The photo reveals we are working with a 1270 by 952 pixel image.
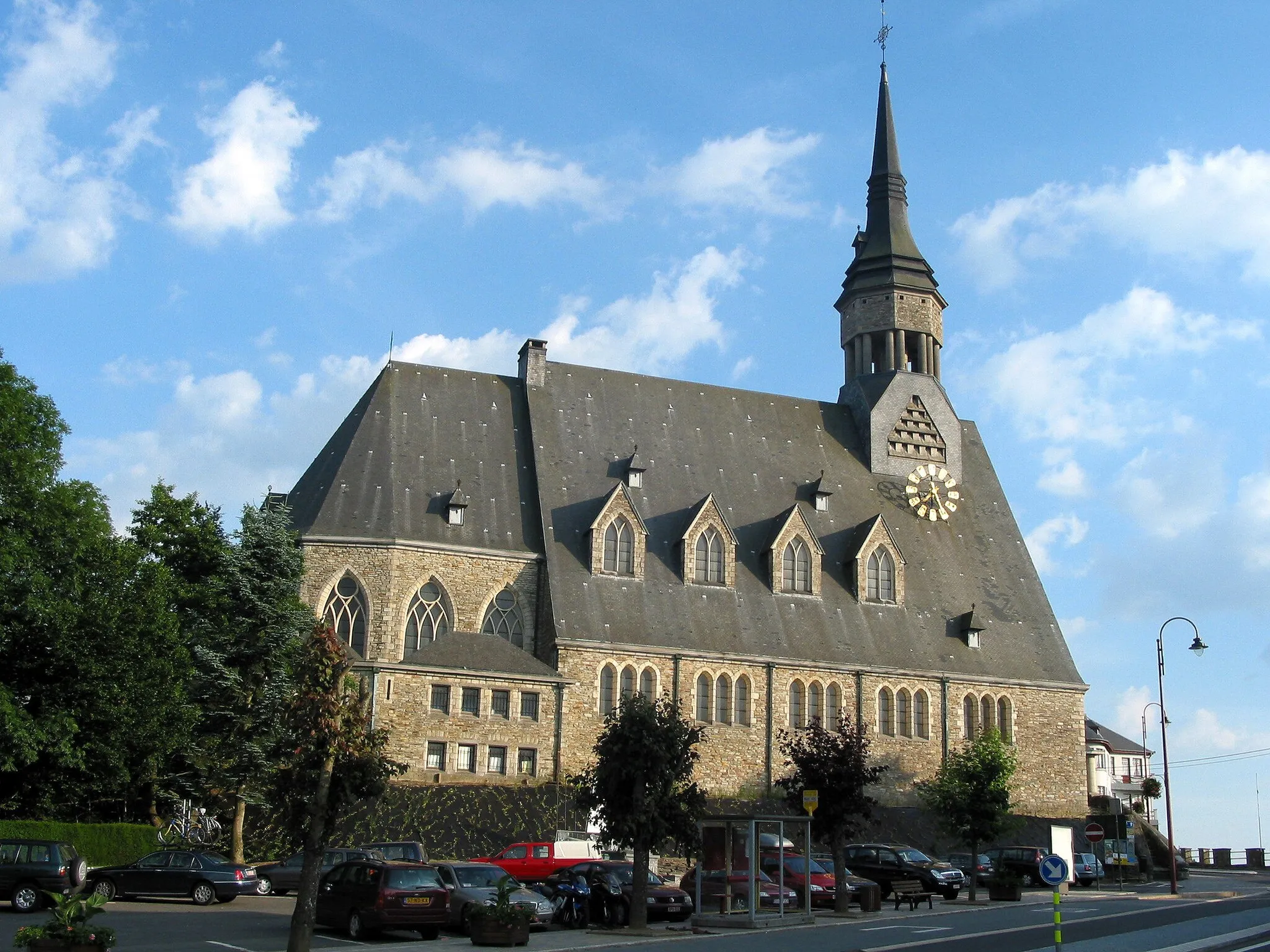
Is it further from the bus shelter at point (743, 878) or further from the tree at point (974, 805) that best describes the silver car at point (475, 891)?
the tree at point (974, 805)

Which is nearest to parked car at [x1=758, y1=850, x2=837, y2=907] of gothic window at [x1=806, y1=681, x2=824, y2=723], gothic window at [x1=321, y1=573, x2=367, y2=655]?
gothic window at [x1=806, y1=681, x2=824, y2=723]

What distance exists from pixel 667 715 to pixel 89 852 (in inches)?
655

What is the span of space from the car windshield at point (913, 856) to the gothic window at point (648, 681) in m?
10.8

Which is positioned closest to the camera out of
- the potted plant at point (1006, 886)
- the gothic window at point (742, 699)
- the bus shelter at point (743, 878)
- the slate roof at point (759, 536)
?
the bus shelter at point (743, 878)

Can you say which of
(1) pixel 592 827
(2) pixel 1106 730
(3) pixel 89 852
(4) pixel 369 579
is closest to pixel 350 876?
(3) pixel 89 852

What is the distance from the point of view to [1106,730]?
359 feet

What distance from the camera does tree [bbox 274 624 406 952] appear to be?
2050 cm

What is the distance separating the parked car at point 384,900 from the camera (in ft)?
77.5

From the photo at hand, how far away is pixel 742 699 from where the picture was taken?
4588 cm

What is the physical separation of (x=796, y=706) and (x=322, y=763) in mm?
28199

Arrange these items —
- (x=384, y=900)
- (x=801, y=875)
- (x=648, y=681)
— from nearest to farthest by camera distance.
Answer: (x=384, y=900)
(x=801, y=875)
(x=648, y=681)

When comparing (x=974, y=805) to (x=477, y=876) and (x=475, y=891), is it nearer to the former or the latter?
(x=477, y=876)

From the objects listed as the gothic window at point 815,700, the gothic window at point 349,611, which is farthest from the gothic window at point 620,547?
the gothic window at point 349,611

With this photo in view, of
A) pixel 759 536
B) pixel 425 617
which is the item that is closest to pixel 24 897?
pixel 425 617
